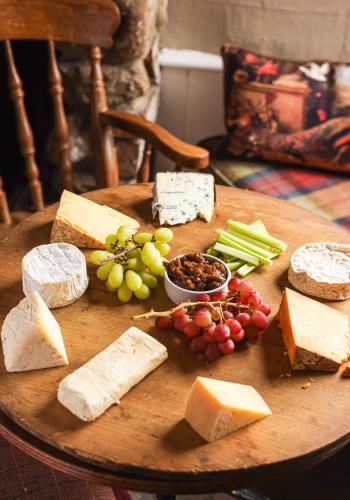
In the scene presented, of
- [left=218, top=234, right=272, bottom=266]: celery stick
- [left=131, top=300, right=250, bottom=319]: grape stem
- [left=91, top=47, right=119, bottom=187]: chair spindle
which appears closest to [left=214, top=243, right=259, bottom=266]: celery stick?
[left=218, top=234, right=272, bottom=266]: celery stick

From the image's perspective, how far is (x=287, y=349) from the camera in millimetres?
1134

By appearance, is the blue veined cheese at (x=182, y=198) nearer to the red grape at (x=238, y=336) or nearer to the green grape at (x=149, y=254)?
the green grape at (x=149, y=254)

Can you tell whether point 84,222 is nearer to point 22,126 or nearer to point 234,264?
point 234,264

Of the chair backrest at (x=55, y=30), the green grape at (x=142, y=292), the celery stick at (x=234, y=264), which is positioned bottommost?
the celery stick at (x=234, y=264)

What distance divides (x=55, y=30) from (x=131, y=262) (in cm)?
97

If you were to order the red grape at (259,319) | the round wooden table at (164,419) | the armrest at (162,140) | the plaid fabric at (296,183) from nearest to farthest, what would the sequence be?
the round wooden table at (164,419) < the red grape at (259,319) < the armrest at (162,140) < the plaid fabric at (296,183)

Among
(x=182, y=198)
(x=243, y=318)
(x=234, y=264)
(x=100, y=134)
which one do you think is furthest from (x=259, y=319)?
(x=100, y=134)

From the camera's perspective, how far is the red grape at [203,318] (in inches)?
42.6

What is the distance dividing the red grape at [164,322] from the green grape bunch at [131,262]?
10cm

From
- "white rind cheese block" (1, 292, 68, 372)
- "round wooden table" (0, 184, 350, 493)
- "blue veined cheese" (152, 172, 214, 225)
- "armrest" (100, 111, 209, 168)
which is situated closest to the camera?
"round wooden table" (0, 184, 350, 493)

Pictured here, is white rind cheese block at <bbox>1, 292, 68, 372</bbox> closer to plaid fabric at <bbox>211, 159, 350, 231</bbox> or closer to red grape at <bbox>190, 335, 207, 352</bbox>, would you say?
red grape at <bbox>190, 335, 207, 352</bbox>

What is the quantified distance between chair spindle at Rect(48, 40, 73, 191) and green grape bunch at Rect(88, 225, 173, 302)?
2.36 ft

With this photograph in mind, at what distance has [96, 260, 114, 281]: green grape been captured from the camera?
1.26 metres

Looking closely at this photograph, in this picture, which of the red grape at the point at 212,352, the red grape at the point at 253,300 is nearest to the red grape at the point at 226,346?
the red grape at the point at 212,352
